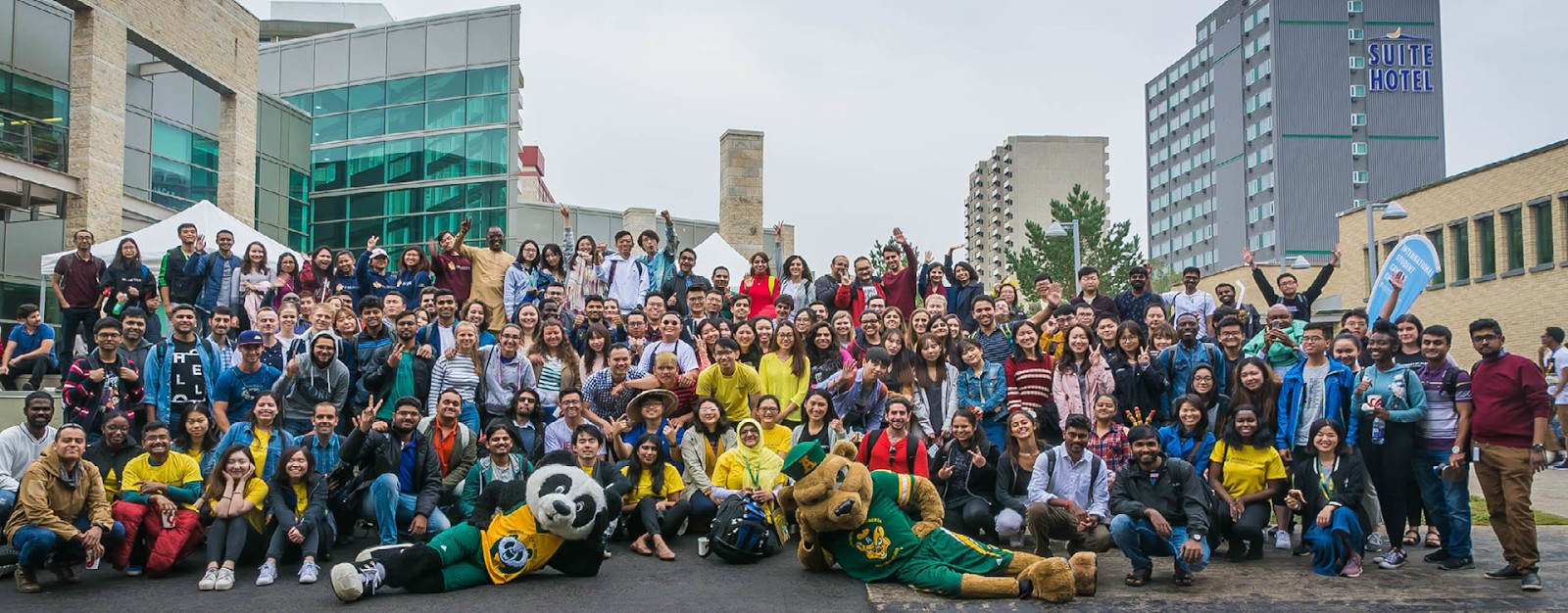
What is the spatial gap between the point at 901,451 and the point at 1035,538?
1.23 metres

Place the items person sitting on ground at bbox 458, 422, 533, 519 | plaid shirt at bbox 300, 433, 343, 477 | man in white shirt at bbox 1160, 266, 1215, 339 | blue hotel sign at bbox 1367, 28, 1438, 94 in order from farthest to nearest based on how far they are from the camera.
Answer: blue hotel sign at bbox 1367, 28, 1438, 94
man in white shirt at bbox 1160, 266, 1215, 339
person sitting on ground at bbox 458, 422, 533, 519
plaid shirt at bbox 300, 433, 343, 477

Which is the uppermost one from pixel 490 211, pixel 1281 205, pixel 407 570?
pixel 1281 205

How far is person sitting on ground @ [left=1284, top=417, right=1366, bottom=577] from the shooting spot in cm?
730

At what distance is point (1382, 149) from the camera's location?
3359 inches

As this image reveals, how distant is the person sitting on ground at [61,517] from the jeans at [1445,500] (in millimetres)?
8939

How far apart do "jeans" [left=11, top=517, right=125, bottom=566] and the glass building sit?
21824mm

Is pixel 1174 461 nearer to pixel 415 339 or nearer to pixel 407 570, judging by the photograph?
pixel 407 570

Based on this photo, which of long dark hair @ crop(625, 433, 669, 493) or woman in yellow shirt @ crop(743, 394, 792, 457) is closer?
long dark hair @ crop(625, 433, 669, 493)

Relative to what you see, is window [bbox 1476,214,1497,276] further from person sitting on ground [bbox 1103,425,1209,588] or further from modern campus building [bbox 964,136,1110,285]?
modern campus building [bbox 964,136,1110,285]

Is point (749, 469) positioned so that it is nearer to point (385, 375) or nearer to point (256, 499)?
point (385, 375)

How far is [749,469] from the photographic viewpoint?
8.31 meters

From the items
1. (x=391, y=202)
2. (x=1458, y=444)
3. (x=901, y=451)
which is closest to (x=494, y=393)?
(x=901, y=451)

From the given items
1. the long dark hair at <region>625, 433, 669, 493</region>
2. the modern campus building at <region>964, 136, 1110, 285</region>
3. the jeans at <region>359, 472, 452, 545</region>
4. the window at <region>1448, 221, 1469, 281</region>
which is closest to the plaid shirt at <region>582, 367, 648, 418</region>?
the long dark hair at <region>625, 433, 669, 493</region>

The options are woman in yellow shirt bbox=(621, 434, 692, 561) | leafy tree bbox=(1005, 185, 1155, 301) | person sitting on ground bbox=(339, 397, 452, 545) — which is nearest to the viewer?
person sitting on ground bbox=(339, 397, 452, 545)
